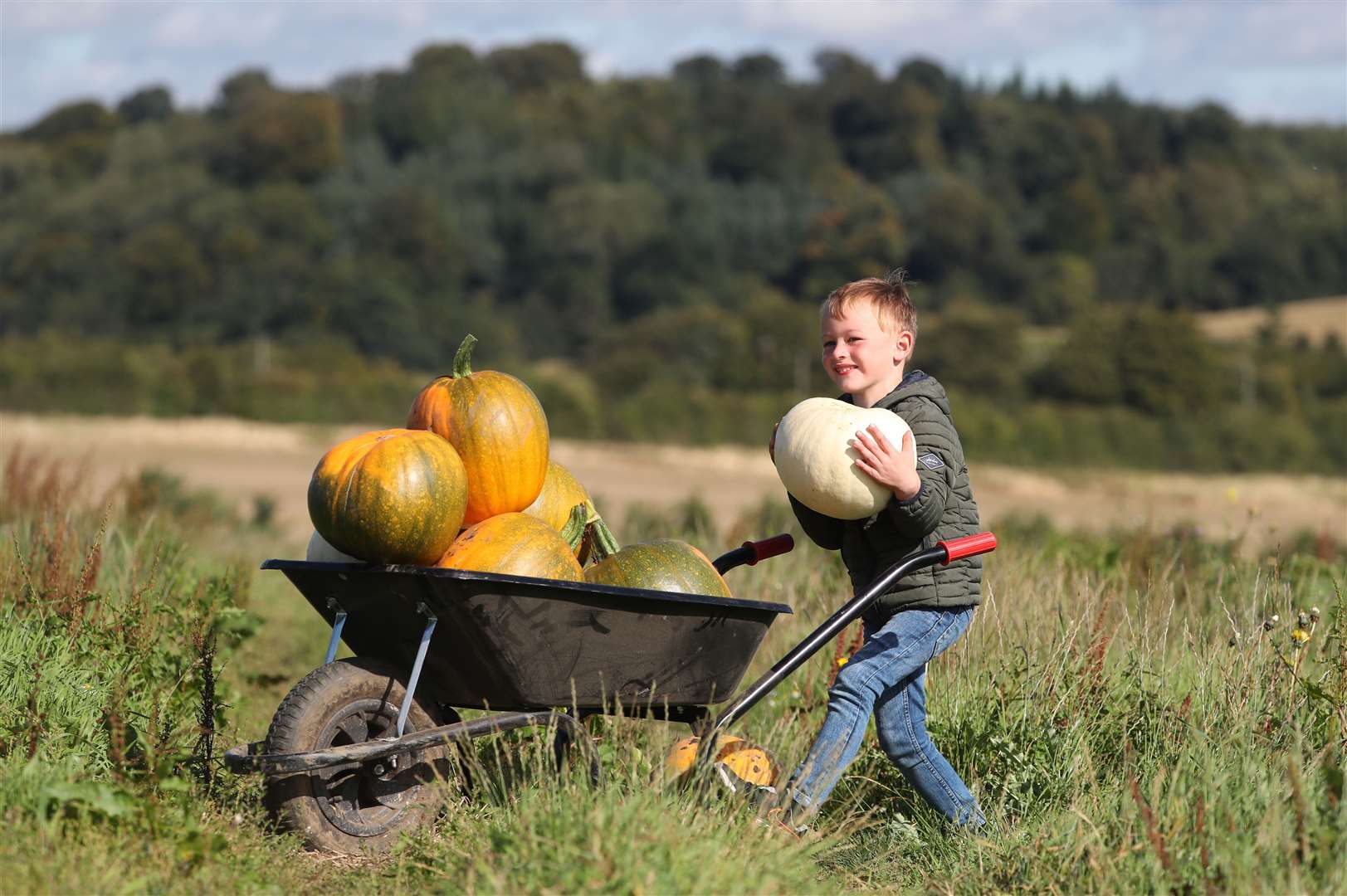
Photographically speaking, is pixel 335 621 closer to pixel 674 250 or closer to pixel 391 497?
pixel 391 497

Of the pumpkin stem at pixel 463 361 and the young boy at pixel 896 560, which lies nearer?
the young boy at pixel 896 560

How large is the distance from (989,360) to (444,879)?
62.0 m

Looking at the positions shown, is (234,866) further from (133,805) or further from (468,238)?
(468,238)

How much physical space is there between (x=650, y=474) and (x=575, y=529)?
36.7 metres

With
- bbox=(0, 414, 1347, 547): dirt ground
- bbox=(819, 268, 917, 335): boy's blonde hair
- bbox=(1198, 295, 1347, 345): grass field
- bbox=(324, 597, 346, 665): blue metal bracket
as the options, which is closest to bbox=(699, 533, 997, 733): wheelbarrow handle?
bbox=(819, 268, 917, 335): boy's blonde hair

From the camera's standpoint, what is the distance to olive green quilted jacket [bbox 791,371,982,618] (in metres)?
4.16

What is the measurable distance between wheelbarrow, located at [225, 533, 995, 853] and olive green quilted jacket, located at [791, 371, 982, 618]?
0.13m

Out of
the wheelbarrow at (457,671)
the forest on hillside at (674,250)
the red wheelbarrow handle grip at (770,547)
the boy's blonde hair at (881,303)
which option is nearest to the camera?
the wheelbarrow at (457,671)

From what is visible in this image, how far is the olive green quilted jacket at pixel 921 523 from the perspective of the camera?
13.6 ft

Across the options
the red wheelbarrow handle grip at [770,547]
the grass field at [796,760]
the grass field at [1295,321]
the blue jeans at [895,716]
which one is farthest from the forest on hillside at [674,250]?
the blue jeans at [895,716]

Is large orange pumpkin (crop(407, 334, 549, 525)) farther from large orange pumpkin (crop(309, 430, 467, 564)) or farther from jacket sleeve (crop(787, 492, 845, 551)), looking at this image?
jacket sleeve (crop(787, 492, 845, 551))

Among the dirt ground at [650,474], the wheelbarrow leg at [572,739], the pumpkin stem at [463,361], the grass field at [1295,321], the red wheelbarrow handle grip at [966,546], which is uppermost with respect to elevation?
the pumpkin stem at [463,361]

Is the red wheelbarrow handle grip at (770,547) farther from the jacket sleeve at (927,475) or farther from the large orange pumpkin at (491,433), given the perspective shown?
the large orange pumpkin at (491,433)

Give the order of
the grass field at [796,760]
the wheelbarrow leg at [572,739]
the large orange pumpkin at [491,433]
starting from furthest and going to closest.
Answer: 1. the large orange pumpkin at [491,433]
2. the wheelbarrow leg at [572,739]
3. the grass field at [796,760]
